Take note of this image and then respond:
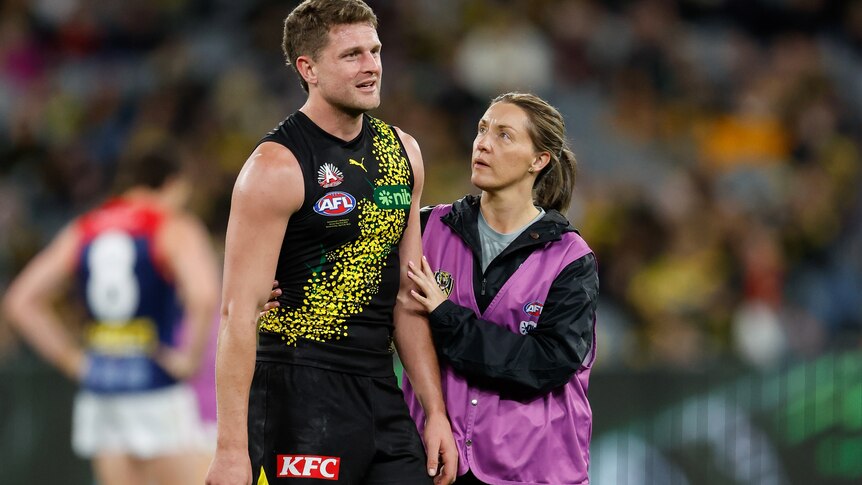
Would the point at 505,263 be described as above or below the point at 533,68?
below

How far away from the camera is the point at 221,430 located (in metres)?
4.14

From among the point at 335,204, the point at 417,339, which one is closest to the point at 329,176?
the point at 335,204

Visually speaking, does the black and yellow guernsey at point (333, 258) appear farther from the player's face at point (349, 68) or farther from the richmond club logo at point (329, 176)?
the player's face at point (349, 68)

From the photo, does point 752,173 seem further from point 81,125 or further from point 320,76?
point 320,76

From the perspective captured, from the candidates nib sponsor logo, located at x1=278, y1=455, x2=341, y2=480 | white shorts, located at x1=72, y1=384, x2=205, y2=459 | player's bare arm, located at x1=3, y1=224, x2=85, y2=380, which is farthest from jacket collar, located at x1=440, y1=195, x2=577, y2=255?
player's bare arm, located at x1=3, y1=224, x2=85, y2=380

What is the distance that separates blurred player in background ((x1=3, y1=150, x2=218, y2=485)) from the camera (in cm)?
750

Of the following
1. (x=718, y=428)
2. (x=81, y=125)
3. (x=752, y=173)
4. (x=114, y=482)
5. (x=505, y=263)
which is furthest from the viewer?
(x=81, y=125)

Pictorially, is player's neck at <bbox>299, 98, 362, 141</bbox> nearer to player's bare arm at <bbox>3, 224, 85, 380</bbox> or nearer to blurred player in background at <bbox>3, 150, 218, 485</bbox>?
blurred player in background at <bbox>3, 150, 218, 485</bbox>

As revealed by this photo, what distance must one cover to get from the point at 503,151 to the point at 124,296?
11.2 feet

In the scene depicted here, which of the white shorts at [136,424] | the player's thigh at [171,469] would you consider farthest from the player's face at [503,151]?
the player's thigh at [171,469]

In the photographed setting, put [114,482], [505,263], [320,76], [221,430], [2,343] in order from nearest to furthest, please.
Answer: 1. [221,430]
2. [320,76]
3. [505,263]
4. [114,482]
5. [2,343]

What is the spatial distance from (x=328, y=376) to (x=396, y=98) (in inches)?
302

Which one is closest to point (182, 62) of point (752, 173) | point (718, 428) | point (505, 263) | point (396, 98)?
point (396, 98)

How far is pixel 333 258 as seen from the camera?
438 cm
